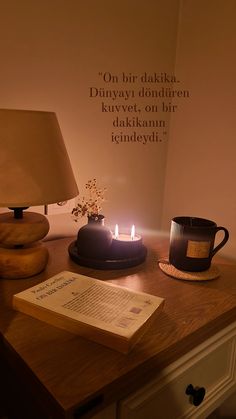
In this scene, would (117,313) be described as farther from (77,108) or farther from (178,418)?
(77,108)

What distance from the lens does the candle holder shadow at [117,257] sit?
0.79m

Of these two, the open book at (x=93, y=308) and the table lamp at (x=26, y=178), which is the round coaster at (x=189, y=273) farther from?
the table lamp at (x=26, y=178)

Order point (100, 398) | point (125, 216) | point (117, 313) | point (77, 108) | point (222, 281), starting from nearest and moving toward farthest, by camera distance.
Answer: point (100, 398) → point (117, 313) → point (222, 281) → point (77, 108) → point (125, 216)

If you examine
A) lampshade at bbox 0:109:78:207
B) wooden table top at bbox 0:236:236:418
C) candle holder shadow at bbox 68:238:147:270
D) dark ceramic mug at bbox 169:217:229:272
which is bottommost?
wooden table top at bbox 0:236:236:418

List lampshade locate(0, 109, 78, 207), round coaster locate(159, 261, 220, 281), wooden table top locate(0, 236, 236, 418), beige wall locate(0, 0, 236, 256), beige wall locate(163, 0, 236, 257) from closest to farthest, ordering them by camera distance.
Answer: wooden table top locate(0, 236, 236, 418) < lampshade locate(0, 109, 78, 207) < round coaster locate(159, 261, 220, 281) < beige wall locate(0, 0, 236, 256) < beige wall locate(163, 0, 236, 257)

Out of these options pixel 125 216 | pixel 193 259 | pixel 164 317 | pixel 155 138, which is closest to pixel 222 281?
pixel 193 259

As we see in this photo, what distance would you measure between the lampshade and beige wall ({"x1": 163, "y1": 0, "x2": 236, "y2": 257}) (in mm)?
638

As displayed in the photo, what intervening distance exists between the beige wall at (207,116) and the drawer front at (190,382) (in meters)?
0.44

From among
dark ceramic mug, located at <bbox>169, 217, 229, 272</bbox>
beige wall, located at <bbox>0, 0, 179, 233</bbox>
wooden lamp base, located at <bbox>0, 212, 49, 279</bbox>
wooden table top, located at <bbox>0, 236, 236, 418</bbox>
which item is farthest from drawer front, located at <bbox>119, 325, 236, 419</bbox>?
beige wall, located at <bbox>0, 0, 179, 233</bbox>

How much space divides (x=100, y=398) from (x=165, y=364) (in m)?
0.14

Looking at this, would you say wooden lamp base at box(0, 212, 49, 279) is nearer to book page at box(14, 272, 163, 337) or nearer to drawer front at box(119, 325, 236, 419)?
book page at box(14, 272, 163, 337)

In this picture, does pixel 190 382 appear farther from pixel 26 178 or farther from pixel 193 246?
pixel 26 178

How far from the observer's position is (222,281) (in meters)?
0.76

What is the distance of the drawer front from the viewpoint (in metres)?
0.53
